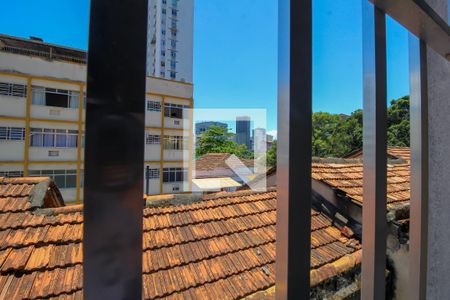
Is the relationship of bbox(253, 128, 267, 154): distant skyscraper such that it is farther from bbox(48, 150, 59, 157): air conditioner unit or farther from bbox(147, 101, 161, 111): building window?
bbox(48, 150, 59, 157): air conditioner unit

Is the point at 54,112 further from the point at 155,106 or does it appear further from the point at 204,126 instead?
the point at 204,126

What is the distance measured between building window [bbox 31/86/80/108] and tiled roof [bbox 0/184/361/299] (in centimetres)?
1080

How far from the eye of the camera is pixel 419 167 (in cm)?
75

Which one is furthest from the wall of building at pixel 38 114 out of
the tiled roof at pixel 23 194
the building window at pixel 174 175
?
the tiled roof at pixel 23 194

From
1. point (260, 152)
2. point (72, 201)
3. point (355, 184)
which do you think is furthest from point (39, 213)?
point (260, 152)

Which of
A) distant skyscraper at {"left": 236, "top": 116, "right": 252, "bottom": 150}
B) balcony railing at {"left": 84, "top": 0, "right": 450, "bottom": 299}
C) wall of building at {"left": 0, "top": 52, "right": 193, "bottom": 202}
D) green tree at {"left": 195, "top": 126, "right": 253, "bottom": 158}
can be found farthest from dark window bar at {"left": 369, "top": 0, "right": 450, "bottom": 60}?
green tree at {"left": 195, "top": 126, "right": 253, "bottom": 158}

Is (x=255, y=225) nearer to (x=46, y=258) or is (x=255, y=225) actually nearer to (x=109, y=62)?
(x=46, y=258)

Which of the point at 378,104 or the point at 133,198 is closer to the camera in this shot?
the point at 133,198

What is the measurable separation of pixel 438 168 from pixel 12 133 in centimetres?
1467

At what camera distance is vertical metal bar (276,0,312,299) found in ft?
1.32

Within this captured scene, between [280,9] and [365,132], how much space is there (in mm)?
375

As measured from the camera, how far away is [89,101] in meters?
0.26

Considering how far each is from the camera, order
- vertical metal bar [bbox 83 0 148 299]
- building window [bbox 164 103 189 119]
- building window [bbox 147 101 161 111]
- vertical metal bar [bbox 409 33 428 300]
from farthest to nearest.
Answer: building window [bbox 164 103 189 119]
building window [bbox 147 101 161 111]
vertical metal bar [bbox 409 33 428 300]
vertical metal bar [bbox 83 0 148 299]

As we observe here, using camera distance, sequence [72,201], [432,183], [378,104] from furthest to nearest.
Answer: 1. [72,201]
2. [432,183]
3. [378,104]
